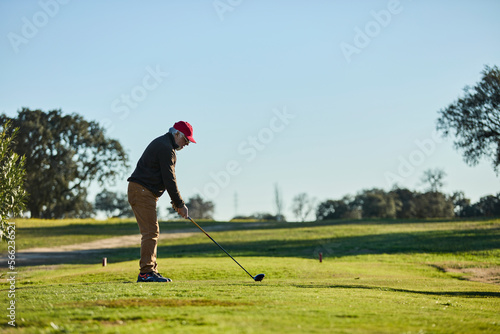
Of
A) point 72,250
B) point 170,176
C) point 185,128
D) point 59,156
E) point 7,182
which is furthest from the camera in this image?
point 59,156

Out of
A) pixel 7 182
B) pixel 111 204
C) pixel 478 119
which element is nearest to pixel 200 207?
pixel 111 204

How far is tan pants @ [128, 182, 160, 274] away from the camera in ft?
33.2

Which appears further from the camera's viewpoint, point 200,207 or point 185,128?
point 200,207

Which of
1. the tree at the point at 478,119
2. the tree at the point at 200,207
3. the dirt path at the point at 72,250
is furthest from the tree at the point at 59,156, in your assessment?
the tree at the point at 200,207

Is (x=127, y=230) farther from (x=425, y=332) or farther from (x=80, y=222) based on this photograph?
(x=425, y=332)

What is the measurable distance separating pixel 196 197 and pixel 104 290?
125m

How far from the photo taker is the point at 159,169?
10.2 metres

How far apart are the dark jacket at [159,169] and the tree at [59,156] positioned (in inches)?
1998

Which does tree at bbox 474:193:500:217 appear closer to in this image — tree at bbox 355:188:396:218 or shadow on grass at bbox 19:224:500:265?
tree at bbox 355:188:396:218

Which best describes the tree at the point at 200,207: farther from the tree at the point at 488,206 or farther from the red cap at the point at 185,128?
the red cap at the point at 185,128

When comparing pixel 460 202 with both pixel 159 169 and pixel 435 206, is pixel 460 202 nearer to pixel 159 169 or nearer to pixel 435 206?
pixel 435 206

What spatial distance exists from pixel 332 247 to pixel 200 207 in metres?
102

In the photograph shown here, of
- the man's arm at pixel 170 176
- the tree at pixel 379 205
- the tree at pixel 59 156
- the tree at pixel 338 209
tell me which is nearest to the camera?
the man's arm at pixel 170 176

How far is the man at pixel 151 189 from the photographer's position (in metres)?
10.0
